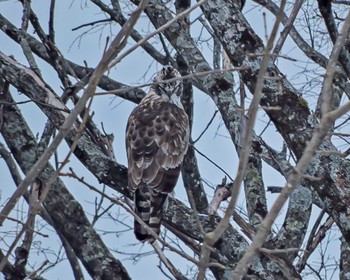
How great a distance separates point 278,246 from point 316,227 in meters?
1.49

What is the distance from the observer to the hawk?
6.00m

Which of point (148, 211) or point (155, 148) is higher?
point (155, 148)

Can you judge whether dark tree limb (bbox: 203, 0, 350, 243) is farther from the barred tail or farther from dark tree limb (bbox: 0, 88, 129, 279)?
dark tree limb (bbox: 0, 88, 129, 279)

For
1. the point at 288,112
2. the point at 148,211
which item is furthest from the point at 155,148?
the point at 288,112

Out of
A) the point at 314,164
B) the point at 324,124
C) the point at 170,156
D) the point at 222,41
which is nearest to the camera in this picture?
the point at 324,124

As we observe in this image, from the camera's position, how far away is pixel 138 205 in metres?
6.06

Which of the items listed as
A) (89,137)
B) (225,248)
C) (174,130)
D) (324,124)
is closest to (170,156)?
(174,130)

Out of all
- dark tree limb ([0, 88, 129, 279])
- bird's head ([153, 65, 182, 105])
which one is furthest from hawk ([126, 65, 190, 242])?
dark tree limb ([0, 88, 129, 279])

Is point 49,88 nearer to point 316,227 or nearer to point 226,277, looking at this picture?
point 226,277

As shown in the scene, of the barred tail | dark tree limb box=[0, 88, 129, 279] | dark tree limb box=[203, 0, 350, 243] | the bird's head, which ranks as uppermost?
the bird's head

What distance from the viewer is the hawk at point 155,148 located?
6000mm

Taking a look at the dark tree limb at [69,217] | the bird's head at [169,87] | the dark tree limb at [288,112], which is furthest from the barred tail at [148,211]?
the bird's head at [169,87]

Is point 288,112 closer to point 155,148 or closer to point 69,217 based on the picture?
point 69,217

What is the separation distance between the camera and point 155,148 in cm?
665
